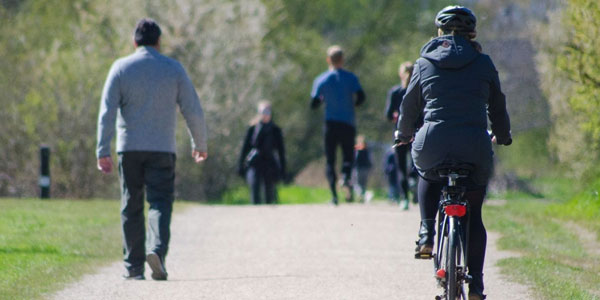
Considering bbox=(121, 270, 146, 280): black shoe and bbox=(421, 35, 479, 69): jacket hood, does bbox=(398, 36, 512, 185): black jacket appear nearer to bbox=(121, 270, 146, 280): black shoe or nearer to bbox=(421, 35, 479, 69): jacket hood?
bbox=(421, 35, 479, 69): jacket hood

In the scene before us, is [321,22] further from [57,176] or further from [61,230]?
[61,230]

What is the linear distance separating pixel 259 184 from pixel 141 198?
999 cm

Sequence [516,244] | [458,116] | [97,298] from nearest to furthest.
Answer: [458,116]
[97,298]
[516,244]

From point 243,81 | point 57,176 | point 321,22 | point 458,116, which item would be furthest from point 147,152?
point 321,22

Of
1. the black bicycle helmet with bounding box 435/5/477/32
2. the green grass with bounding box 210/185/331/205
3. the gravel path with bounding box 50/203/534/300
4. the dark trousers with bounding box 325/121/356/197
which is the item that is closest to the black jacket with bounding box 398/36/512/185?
the black bicycle helmet with bounding box 435/5/477/32

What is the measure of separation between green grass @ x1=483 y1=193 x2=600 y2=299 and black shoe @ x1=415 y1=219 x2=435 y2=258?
1.45 meters

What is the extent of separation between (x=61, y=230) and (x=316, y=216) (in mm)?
3160

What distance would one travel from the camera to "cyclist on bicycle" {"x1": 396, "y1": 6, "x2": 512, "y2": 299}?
6.07m

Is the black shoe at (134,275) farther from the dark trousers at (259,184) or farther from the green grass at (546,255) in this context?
the dark trousers at (259,184)

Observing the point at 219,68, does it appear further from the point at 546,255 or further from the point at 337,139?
the point at 546,255

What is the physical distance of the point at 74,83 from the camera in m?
23.0

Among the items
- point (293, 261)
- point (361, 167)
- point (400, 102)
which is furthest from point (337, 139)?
point (361, 167)

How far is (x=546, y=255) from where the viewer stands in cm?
1034

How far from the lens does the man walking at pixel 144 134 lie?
888 centimetres
